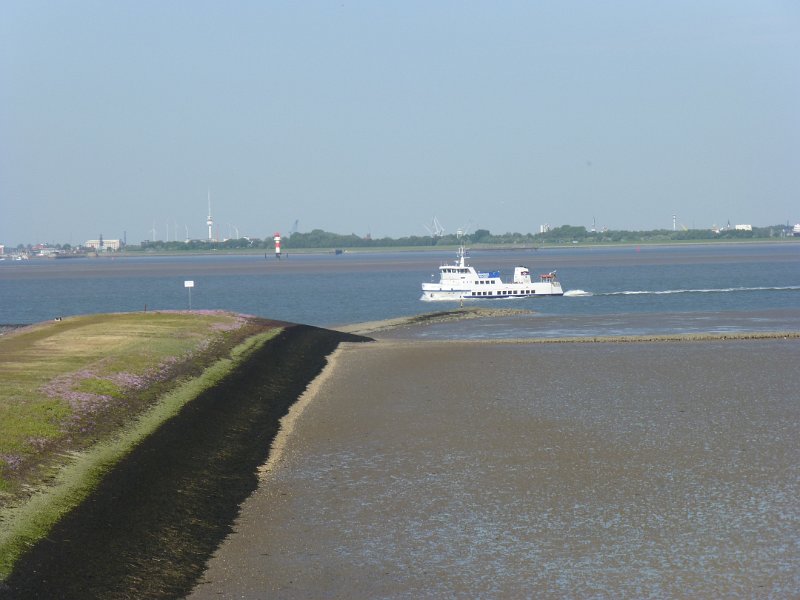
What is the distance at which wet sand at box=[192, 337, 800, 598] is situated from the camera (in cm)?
1911

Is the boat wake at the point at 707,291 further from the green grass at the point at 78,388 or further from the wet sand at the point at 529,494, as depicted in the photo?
the wet sand at the point at 529,494

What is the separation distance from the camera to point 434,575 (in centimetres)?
1939

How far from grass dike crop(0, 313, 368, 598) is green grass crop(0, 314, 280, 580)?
0.05 meters

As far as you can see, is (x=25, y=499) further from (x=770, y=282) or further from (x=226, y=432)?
(x=770, y=282)

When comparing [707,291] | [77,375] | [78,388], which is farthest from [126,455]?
[707,291]

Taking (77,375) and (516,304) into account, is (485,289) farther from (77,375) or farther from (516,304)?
(77,375)

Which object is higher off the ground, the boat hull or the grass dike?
the grass dike

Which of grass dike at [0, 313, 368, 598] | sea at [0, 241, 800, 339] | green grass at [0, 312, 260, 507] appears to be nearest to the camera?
grass dike at [0, 313, 368, 598]

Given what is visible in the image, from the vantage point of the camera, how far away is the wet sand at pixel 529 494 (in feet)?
62.7

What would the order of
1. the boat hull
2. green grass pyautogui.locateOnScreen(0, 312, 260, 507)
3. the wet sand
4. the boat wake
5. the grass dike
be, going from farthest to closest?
the boat wake, the boat hull, green grass pyautogui.locateOnScreen(0, 312, 260, 507), the wet sand, the grass dike

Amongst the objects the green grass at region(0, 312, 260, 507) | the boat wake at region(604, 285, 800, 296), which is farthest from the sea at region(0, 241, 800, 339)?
the green grass at region(0, 312, 260, 507)

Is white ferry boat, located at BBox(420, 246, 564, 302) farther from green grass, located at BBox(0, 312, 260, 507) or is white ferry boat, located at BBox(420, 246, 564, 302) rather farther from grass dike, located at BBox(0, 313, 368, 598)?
grass dike, located at BBox(0, 313, 368, 598)

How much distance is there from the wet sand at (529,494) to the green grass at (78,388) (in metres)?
3.22

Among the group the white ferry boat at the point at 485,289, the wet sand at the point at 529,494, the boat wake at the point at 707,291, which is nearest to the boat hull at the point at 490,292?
the white ferry boat at the point at 485,289
